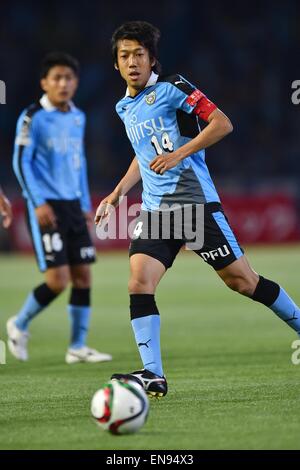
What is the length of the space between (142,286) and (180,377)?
1.27m

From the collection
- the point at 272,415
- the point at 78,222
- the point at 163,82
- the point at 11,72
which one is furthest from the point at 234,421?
the point at 11,72

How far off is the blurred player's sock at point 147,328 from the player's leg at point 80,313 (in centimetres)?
248

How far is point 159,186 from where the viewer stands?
6379mm

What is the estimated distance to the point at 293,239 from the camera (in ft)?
80.1

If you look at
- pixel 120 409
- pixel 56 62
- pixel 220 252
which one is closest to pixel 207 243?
pixel 220 252

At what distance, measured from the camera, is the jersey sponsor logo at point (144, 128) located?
6.31 m

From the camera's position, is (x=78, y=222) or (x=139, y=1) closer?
(x=78, y=222)

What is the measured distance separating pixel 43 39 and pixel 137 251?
21.7m

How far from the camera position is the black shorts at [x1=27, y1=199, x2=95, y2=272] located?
346 inches

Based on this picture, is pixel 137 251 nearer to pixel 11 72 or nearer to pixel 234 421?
pixel 234 421

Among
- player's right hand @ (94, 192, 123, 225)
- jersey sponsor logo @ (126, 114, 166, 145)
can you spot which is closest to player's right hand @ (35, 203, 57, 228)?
player's right hand @ (94, 192, 123, 225)

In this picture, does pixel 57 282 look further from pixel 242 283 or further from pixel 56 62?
pixel 242 283

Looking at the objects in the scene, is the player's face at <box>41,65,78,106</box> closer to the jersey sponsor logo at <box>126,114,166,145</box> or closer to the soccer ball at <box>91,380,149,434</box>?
the jersey sponsor logo at <box>126,114,166,145</box>
